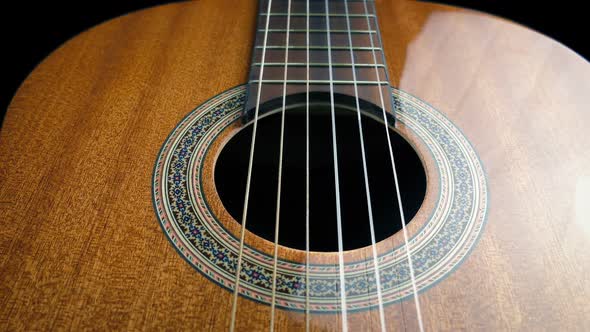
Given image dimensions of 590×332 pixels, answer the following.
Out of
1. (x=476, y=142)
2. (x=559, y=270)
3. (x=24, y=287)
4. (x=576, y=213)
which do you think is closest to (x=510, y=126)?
(x=476, y=142)

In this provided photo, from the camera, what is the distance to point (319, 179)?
4.03 ft

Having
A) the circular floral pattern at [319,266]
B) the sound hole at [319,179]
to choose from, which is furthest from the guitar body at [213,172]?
A: the sound hole at [319,179]

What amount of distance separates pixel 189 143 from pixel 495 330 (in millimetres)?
633

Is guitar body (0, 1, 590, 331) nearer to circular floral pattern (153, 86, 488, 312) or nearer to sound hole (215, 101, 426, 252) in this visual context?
circular floral pattern (153, 86, 488, 312)

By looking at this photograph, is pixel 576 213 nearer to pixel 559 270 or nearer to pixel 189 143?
pixel 559 270

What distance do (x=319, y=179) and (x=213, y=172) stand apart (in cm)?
36

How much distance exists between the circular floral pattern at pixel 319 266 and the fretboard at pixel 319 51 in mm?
105

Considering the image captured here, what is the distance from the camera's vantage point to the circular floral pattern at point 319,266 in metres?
0.77

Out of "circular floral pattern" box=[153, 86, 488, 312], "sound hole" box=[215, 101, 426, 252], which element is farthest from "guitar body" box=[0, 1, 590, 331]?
"sound hole" box=[215, 101, 426, 252]

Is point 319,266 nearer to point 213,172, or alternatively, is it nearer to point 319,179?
point 213,172

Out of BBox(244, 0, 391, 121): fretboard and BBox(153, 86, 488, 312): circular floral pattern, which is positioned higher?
BBox(244, 0, 391, 121): fretboard

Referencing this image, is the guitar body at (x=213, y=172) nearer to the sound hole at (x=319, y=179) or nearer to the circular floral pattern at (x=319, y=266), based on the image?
the circular floral pattern at (x=319, y=266)

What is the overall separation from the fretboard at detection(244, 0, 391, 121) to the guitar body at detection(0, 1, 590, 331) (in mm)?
43

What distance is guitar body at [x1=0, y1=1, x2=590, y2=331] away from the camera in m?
0.75
